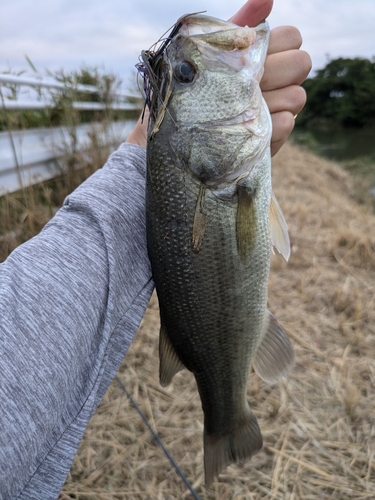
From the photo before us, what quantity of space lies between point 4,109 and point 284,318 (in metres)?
2.73

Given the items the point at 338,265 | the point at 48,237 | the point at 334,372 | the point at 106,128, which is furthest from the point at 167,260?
the point at 106,128

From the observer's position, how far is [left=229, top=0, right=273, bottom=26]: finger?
1.37 metres

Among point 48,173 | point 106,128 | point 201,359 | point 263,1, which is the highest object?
point 263,1

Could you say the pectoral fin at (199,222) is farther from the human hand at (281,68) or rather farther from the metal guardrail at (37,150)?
the metal guardrail at (37,150)

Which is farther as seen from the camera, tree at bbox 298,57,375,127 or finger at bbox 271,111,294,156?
tree at bbox 298,57,375,127

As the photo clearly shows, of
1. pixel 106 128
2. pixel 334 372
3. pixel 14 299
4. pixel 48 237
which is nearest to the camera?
pixel 14 299

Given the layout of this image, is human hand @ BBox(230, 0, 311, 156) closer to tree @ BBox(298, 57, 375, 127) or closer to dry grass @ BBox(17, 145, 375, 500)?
dry grass @ BBox(17, 145, 375, 500)

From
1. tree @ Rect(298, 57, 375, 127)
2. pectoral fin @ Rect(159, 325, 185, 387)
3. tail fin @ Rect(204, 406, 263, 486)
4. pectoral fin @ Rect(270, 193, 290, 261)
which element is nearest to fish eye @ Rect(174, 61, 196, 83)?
pectoral fin @ Rect(270, 193, 290, 261)

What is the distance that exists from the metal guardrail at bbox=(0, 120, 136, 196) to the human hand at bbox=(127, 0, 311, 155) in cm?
239

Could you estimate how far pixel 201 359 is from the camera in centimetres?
154

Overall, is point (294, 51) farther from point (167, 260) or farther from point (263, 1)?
point (167, 260)

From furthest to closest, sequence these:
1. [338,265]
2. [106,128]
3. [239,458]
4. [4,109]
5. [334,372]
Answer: [106,128] < [338,265] < [4,109] < [334,372] < [239,458]

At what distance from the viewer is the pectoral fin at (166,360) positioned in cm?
155

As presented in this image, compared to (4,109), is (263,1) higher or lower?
higher
